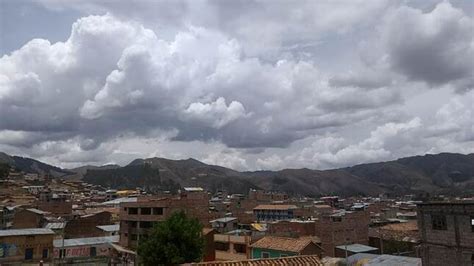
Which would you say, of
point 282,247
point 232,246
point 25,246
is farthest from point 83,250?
point 282,247

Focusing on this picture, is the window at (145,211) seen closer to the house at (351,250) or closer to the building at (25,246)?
the building at (25,246)

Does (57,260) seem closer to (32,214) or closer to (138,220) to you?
(138,220)

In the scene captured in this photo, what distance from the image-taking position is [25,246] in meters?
49.8

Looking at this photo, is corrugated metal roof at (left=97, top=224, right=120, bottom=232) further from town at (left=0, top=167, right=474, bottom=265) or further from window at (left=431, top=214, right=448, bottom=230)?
window at (left=431, top=214, right=448, bottom=230)

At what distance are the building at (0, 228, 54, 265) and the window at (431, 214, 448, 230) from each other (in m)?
40.2

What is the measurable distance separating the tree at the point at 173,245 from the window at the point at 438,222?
66.4 ft

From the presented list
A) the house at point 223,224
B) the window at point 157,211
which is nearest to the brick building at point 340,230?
the house at point 223,224

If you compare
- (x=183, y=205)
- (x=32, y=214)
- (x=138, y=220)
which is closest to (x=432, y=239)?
(x=183, y=205)

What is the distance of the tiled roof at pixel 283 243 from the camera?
142ft

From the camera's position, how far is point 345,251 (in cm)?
4744

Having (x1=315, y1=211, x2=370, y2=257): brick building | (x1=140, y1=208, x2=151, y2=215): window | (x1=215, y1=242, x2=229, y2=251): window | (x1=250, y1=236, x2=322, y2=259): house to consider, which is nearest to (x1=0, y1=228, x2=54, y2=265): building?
(x1=140, y1=208, x2=151, y2=215): window

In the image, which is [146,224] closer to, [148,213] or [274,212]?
[148,213]

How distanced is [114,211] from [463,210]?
75.1m

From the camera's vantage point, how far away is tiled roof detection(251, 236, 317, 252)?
1700 inches
